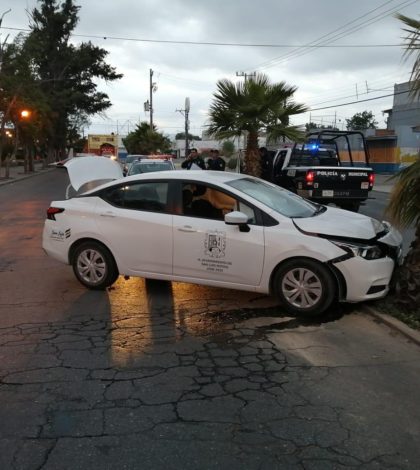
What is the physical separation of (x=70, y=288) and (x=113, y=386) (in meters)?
3.27

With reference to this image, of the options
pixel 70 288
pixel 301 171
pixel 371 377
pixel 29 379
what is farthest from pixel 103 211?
pixel 301 171

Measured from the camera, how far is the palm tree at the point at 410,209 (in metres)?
5.62

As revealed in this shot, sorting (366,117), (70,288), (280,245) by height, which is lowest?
(70,288)

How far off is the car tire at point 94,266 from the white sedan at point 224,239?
0.04ft

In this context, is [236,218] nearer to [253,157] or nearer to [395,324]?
[395,324]

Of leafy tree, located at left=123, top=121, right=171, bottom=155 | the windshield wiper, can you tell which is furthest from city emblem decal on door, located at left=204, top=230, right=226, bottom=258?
leafy tree, located at left=123, top=121, right=171, bottom=155

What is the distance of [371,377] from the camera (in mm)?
4434

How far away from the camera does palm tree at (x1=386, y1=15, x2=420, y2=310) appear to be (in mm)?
5625

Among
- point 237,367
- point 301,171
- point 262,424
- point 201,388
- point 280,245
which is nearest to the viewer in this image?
point 262,424

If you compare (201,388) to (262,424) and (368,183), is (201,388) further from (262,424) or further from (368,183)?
(368,183)

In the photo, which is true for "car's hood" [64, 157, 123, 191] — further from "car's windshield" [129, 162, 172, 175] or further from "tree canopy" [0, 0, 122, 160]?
"tree canopy" [0, 0, 122, 160]

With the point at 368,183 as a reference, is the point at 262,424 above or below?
below

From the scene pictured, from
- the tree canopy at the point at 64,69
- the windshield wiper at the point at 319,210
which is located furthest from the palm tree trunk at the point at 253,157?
the tree canopy at the point at 64,69

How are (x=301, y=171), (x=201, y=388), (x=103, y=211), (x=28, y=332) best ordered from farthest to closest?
(x=301, y=171) < (x=103, y=211) < (x=28, y=332) < (x=201, y=388)
